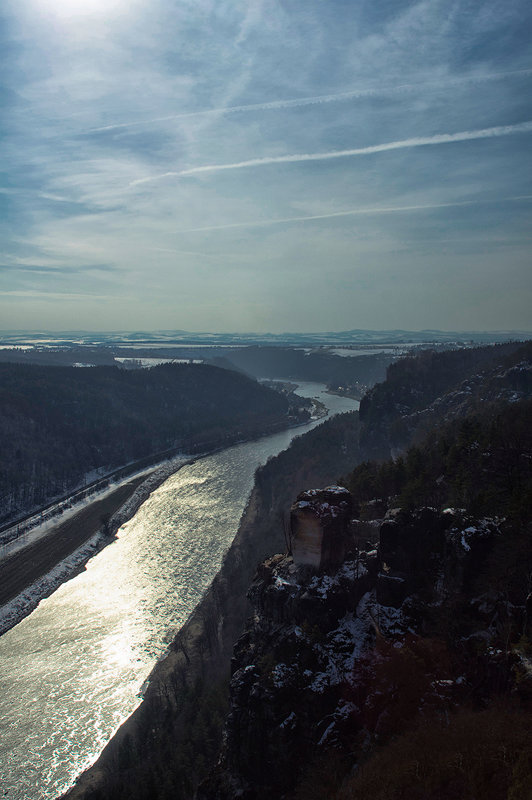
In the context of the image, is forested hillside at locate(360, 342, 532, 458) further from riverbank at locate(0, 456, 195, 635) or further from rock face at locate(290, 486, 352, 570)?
rock face at locate(290, 486, 352, 570)

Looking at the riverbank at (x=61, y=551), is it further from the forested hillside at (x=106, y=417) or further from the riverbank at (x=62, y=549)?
the forested hillside at (x=106, y=417)

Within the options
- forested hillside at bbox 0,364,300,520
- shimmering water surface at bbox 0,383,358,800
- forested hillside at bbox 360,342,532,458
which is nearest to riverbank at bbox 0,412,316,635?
shimmering water surface at bbox 0,383,358,800

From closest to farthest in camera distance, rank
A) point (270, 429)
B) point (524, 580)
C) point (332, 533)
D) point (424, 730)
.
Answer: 1. point (424, 730)
2. point (524, 580)
3. point (332, 533)
4. point (270, 429)

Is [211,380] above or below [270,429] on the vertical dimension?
above

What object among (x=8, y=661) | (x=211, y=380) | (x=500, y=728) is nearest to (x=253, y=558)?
(x=8, y=661)

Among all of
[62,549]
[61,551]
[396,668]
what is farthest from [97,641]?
[396,668]

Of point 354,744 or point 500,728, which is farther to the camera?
point 354,744

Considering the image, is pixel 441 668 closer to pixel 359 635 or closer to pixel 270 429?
pixel 359 635
